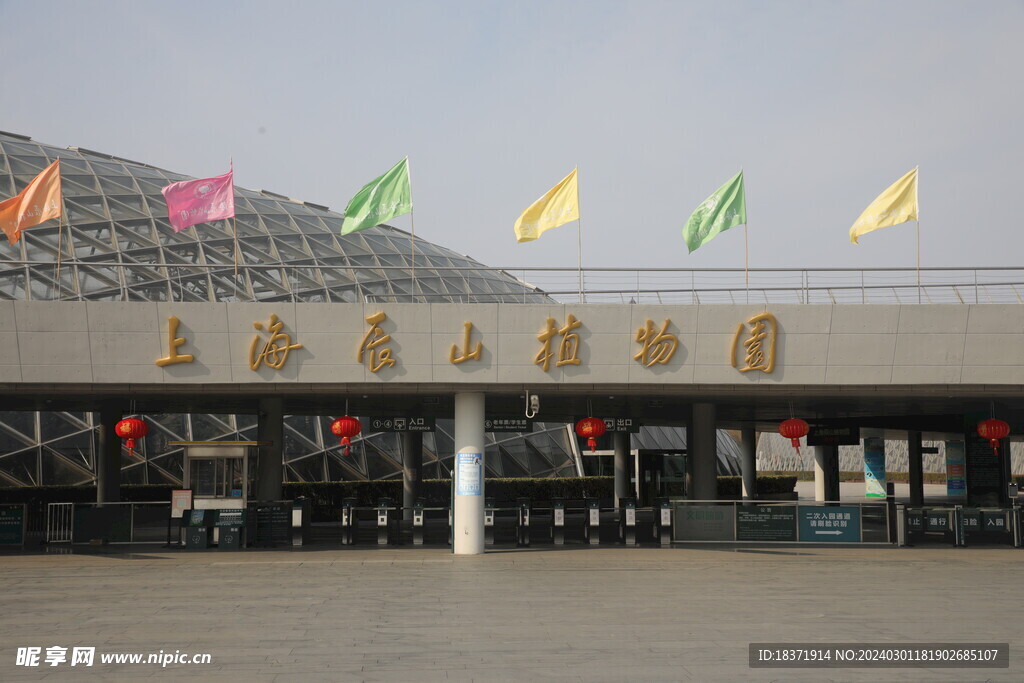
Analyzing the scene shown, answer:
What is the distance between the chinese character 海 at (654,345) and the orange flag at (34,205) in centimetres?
1383

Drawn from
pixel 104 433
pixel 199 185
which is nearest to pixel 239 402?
pixel 104 433

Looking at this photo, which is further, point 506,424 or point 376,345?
point 506,424

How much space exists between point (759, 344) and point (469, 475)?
23.4 feet

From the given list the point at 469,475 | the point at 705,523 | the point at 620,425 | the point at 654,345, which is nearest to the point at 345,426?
the point at 469,475

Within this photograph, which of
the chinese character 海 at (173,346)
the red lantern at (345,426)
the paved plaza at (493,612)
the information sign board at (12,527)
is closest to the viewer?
the paved plaza at (493,612)

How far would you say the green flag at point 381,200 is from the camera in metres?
Answer: 22.0

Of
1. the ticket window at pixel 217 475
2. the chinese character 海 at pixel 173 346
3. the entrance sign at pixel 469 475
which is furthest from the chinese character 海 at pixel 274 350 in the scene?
the entrance sign at pixel 469 475

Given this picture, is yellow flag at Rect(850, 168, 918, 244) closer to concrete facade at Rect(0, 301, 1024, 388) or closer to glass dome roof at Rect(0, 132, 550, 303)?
concrete facade at Rect(0, 301, 1024, 388)

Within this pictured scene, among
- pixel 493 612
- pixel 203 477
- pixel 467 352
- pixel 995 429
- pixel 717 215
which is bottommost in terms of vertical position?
pixel 493 612

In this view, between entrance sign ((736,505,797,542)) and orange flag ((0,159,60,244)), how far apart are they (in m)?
18.3

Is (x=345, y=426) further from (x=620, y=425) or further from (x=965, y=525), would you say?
(x=965, y=525)

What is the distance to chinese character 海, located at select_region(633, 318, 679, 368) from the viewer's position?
2078 centimetres

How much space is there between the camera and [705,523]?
77.7 ft

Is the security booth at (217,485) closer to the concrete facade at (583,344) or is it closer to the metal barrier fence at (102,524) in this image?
the metal barrier fence at (102,524)
